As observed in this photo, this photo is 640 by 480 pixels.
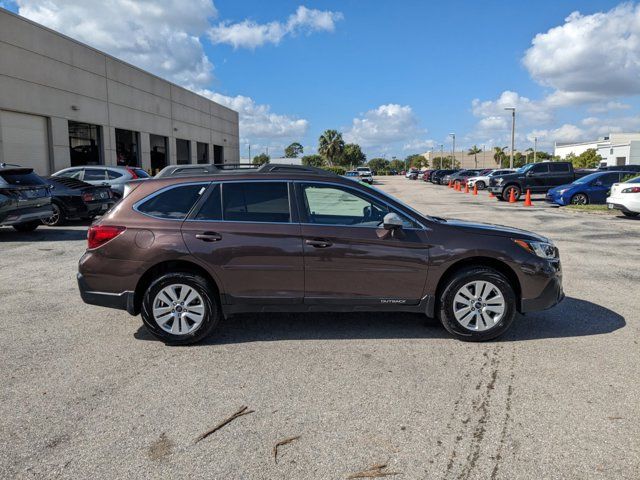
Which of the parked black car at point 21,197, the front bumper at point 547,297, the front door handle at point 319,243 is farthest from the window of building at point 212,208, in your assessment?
the parked black car at point 21,197

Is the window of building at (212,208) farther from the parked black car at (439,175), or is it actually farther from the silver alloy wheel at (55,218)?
the parked black car at (439,175)

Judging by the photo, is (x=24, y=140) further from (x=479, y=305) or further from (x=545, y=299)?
(x=545, y=299)

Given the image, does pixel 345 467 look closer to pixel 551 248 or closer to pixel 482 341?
pixel 482 341

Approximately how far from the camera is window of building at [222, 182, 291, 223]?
4.93m

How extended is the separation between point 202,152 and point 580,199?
33892 mm

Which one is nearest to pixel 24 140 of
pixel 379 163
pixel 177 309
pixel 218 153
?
pixel 177 309

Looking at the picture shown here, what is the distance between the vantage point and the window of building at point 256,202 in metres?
4.93

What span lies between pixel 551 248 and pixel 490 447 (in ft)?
8.80

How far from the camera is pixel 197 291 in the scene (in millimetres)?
4801

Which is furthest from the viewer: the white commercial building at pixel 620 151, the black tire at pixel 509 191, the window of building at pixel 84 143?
the white commercial building at pixel 620 151

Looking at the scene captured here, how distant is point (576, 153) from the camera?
12694cm

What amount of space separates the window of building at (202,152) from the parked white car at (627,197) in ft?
117

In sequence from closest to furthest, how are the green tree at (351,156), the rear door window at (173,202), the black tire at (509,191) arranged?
1. the rear door window at (173,202)
2. the black tire at (509,191)
3. the green tree at (351,156)

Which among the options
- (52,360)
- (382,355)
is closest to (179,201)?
(52,360)
